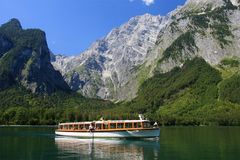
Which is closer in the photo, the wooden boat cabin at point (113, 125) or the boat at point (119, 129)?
the boat at point (119, 129)

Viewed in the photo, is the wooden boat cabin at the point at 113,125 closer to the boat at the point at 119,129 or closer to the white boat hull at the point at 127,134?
the boat at the point at 119,129

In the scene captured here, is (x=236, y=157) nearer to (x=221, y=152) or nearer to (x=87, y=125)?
(x=221, y=152)

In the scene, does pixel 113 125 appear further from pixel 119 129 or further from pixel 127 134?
pixel 127 134

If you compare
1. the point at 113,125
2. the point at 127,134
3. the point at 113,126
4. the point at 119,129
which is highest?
the point at 113,125

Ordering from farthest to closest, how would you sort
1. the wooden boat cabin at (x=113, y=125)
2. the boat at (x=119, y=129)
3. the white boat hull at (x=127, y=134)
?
the wooden boat cabin at (x=113, y=125), the boat at (x=119, y=129), the white boat hull at (x=127, y=134)

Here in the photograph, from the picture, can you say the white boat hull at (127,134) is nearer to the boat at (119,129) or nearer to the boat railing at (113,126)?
the boat at (119,129)

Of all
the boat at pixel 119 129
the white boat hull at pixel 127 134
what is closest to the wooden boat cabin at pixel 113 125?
the boat at pixel 119 129

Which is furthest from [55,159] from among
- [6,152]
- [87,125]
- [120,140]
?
[87,125]

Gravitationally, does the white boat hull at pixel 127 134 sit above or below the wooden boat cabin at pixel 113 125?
below

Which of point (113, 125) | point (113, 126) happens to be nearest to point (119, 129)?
point (113, 126)

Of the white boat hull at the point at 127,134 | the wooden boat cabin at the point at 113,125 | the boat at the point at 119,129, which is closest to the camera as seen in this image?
the white boat hull at the point at 127,134

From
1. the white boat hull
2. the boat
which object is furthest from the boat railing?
the white boat hull

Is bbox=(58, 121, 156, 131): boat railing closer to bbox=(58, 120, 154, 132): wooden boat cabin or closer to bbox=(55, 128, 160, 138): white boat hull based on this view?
bbox=(58, 120, 154, 132): wooden boat cabin

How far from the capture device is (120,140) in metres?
126
